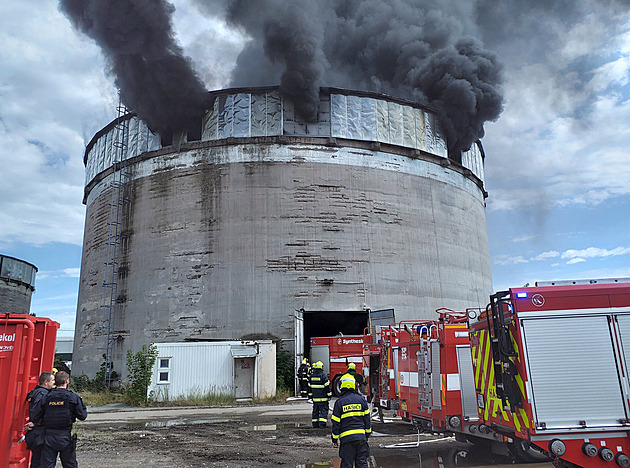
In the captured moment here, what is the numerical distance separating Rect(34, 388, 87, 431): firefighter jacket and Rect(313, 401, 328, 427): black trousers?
626 centimetres

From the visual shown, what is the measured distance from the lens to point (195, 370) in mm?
18547

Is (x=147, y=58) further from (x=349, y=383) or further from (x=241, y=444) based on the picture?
(x=349, y=383)

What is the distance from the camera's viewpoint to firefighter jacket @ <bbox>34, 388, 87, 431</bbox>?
5566 mm

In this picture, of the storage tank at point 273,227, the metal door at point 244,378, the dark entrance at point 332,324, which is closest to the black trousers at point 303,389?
the storage tank at point 273,227

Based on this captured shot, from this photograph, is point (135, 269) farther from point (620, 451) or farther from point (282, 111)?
point (620, 451)

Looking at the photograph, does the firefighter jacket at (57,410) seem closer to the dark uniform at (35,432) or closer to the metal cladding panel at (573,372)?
the dark uniform at (35,432)

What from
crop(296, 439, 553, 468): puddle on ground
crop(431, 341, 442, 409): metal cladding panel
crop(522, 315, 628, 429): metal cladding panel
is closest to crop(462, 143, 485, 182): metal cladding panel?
crop(431, 341, 442, 409): metal cladding panel

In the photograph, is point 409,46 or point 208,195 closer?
point 208,195

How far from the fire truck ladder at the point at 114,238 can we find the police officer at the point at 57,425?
18269 mm

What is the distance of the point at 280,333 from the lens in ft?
69.4

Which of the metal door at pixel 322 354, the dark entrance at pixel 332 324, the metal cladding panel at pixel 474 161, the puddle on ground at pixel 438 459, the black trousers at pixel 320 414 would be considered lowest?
the puddle on ground at pixel 438 459

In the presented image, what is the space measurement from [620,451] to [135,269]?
2158 cm

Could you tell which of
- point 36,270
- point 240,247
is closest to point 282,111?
point 240,247

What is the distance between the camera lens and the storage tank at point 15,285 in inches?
1532
